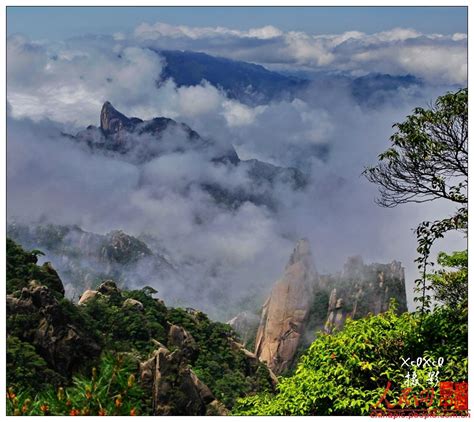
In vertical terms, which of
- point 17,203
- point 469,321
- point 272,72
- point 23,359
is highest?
point 272,72

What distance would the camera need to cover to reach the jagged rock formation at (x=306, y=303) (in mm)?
12453

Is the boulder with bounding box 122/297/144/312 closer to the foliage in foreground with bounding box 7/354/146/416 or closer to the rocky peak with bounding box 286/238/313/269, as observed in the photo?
the foliage in foreground with bounding box 7/354/146/416

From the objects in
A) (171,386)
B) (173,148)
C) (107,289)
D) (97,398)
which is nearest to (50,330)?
(171,386)

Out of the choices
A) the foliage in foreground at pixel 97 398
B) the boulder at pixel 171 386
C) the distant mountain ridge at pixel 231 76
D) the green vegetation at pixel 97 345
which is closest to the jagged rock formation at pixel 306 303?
the green vegetation at pixel 97 345

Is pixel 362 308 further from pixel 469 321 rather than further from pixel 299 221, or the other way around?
pixel 469 321

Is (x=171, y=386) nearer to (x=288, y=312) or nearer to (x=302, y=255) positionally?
(x=288, y=312)

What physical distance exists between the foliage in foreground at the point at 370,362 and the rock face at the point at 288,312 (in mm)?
9337

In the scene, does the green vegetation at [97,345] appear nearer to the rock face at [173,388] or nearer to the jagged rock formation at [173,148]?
the rock face at [173,388]

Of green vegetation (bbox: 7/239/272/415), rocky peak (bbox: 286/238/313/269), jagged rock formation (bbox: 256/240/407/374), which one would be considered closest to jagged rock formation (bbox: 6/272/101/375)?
green vegetation (bbox: 7/239/272/415)

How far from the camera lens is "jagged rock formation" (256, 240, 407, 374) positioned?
12.5m

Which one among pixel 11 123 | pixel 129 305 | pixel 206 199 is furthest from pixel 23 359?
pixel 206 199

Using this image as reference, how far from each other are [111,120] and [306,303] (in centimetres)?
671

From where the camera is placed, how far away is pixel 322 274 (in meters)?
13.8

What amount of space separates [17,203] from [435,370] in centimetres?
744
